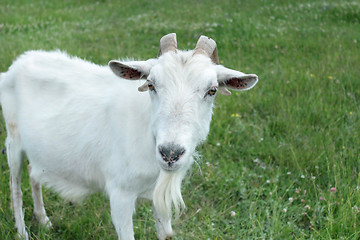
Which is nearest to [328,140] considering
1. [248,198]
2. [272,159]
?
[272,159]

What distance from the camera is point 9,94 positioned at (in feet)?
11.8

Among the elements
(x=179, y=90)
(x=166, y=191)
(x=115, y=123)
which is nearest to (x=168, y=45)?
(x=179, y=90)

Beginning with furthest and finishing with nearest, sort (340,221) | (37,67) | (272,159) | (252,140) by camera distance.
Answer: (252,140) < (272,159) < (37,67) < (340,221)

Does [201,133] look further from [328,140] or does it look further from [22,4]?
[22,4]

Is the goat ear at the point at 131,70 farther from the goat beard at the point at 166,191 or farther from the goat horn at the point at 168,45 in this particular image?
the goat beard at the point at 166,191

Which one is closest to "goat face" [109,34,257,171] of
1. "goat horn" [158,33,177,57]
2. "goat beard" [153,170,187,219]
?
"goat horn" [158,33,177,57]

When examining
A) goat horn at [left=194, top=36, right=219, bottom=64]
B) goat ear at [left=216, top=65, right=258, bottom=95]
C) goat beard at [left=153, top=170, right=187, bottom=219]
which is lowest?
goat beard at [left=153, top=170, right=187, bottom=219]

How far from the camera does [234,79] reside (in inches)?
108

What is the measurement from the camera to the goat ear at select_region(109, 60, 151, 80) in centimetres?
266

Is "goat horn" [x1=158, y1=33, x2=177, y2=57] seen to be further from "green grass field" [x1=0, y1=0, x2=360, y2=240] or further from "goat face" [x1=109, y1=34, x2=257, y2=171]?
"green grass field" [x1=0, y1=0, x2=360, y2=240]

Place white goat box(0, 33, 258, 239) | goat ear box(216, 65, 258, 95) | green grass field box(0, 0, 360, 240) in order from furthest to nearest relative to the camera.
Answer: green grass field box(0, 0, 360, 240)
goat ear box(216, 65, 258, 95)
white goat box(0, 33, 258, 239)

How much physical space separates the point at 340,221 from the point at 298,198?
0.67 m

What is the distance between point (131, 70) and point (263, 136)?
93.1 inches

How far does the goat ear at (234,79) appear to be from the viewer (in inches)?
104
